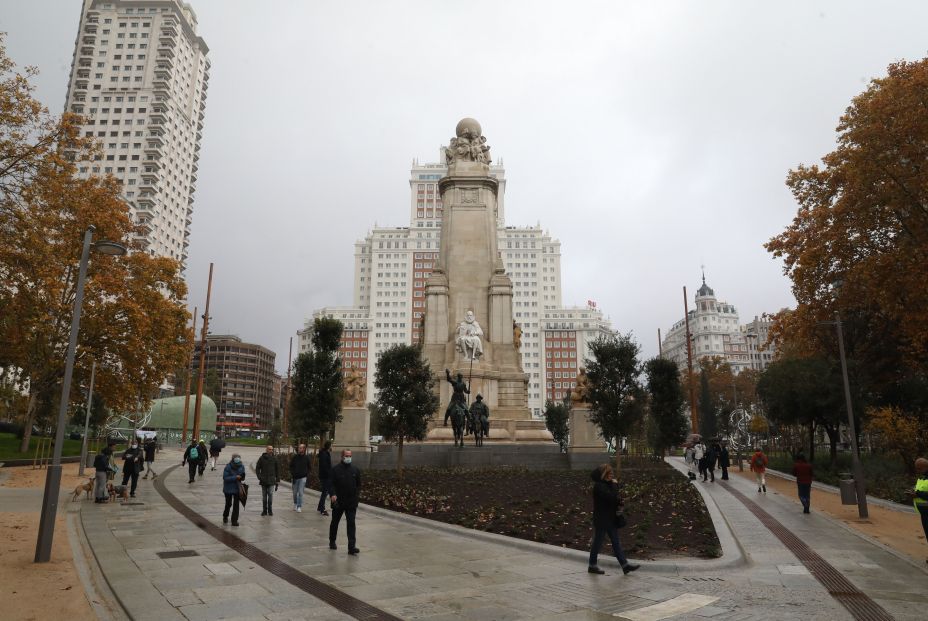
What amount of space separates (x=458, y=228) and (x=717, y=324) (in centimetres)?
12962

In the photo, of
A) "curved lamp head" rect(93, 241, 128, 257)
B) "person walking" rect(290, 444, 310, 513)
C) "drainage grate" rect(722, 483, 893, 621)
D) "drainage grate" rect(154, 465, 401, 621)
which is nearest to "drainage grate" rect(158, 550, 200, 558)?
"drainage grate" rect(154, 465, 401, 621)

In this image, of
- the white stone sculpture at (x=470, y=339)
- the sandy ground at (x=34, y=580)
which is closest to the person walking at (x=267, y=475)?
the sandy ground at (x=34, y=580)

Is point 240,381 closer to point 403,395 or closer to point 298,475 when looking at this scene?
point 403,395

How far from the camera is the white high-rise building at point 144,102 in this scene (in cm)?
9312

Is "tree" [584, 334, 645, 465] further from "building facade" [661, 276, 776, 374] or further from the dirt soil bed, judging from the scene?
"building facade" [661, 276, 776, 374]

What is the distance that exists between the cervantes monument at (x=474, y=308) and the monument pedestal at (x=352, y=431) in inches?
150

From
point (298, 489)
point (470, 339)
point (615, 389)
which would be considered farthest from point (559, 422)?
point (298, 489)

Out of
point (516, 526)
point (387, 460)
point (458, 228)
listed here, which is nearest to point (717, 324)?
point (458, 228)

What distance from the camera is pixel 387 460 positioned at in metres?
27.6

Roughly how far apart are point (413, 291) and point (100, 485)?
11738 centimetres

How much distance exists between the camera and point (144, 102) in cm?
9581

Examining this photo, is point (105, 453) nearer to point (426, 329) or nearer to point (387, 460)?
point (387, 460)

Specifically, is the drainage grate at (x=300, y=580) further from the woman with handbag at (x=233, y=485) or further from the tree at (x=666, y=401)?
the tree at (x=666, y=401)

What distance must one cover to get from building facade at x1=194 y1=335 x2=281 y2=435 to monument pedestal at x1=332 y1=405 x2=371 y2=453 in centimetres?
Result: 11804
